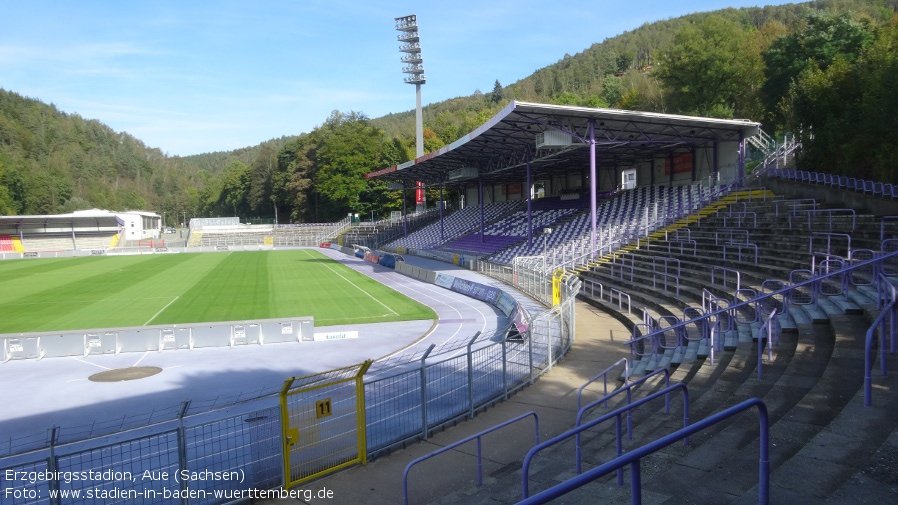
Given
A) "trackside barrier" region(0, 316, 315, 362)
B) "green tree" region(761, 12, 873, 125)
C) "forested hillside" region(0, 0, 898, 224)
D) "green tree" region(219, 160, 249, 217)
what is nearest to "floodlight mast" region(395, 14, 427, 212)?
"forested hillside" region(0, 0, 898, 224)

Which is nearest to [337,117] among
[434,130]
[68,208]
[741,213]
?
[434,130]

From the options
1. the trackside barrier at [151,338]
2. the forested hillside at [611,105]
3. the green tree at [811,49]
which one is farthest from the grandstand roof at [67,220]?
the green tree at [811,49]

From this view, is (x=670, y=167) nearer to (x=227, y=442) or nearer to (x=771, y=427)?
(x=771, y=427)

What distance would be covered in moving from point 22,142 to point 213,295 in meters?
167

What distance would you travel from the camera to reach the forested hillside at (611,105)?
30141 mm

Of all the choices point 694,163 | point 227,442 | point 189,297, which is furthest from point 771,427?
point 694,163

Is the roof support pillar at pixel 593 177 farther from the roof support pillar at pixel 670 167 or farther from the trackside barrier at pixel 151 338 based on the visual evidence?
the trackside barrier at pixel 151 338

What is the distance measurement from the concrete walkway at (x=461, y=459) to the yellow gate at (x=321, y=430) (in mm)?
200

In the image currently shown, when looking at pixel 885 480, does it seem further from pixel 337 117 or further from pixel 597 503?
pixel 337 117

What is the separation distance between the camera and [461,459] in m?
8.61

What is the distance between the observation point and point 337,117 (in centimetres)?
11281

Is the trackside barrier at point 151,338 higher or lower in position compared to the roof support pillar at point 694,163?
lower

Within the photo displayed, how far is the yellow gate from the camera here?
782 centimetres

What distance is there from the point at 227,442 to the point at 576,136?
1000 inches
